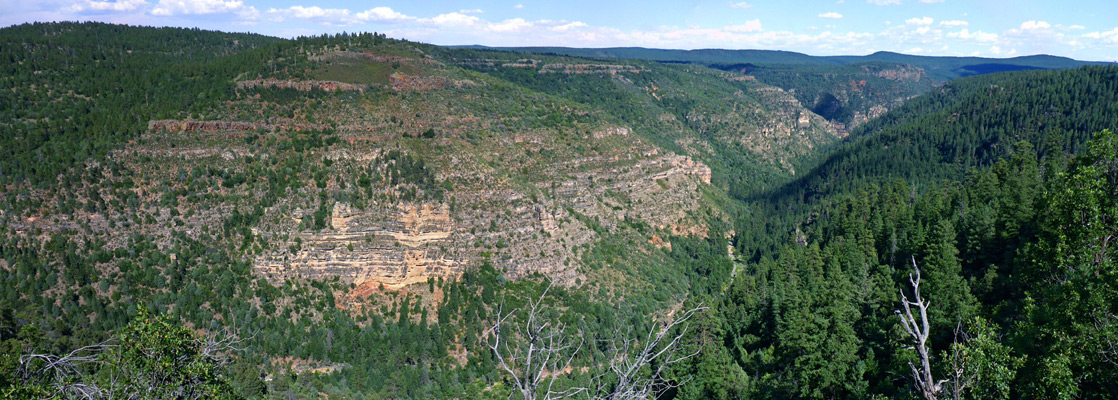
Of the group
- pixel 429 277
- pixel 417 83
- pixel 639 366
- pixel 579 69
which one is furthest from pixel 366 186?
pixel 579 69

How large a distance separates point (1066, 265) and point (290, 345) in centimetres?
5945

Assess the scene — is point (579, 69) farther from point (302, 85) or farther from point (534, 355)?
point (534, 355)

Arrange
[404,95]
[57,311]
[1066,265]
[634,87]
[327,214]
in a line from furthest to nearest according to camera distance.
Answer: [634,87], [404,95], [327,214], [57,311], [1066,265]

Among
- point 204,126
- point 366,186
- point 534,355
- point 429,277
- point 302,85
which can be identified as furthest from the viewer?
point 302,85

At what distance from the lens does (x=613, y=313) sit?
77062 mm

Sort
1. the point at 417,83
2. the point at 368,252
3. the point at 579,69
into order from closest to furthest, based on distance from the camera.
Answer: the point at 368,252 → the point at 417,83 → the point at 579,69

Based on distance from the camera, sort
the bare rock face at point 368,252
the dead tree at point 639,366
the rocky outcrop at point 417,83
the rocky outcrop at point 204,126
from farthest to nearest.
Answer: the rocky outcrop at point 417,83
the rocky outcrop at point 204,126
the bare rock face at point 368,252
the dead tree at point 639,366

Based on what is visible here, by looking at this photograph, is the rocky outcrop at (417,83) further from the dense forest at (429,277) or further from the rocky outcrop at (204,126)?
the rocky outcrop at (204,126)

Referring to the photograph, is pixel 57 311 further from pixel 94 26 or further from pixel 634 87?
pixel 634 87

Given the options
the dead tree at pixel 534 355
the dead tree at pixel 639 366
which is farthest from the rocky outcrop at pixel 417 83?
the dead tree at pixel 639 366

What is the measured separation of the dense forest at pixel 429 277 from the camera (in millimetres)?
27922

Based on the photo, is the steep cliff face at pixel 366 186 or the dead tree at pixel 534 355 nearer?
the dead tree at pixel 534 355

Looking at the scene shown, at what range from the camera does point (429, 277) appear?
71.8m

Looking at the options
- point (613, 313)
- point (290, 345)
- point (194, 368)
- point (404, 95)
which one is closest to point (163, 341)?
point (194, 368)
